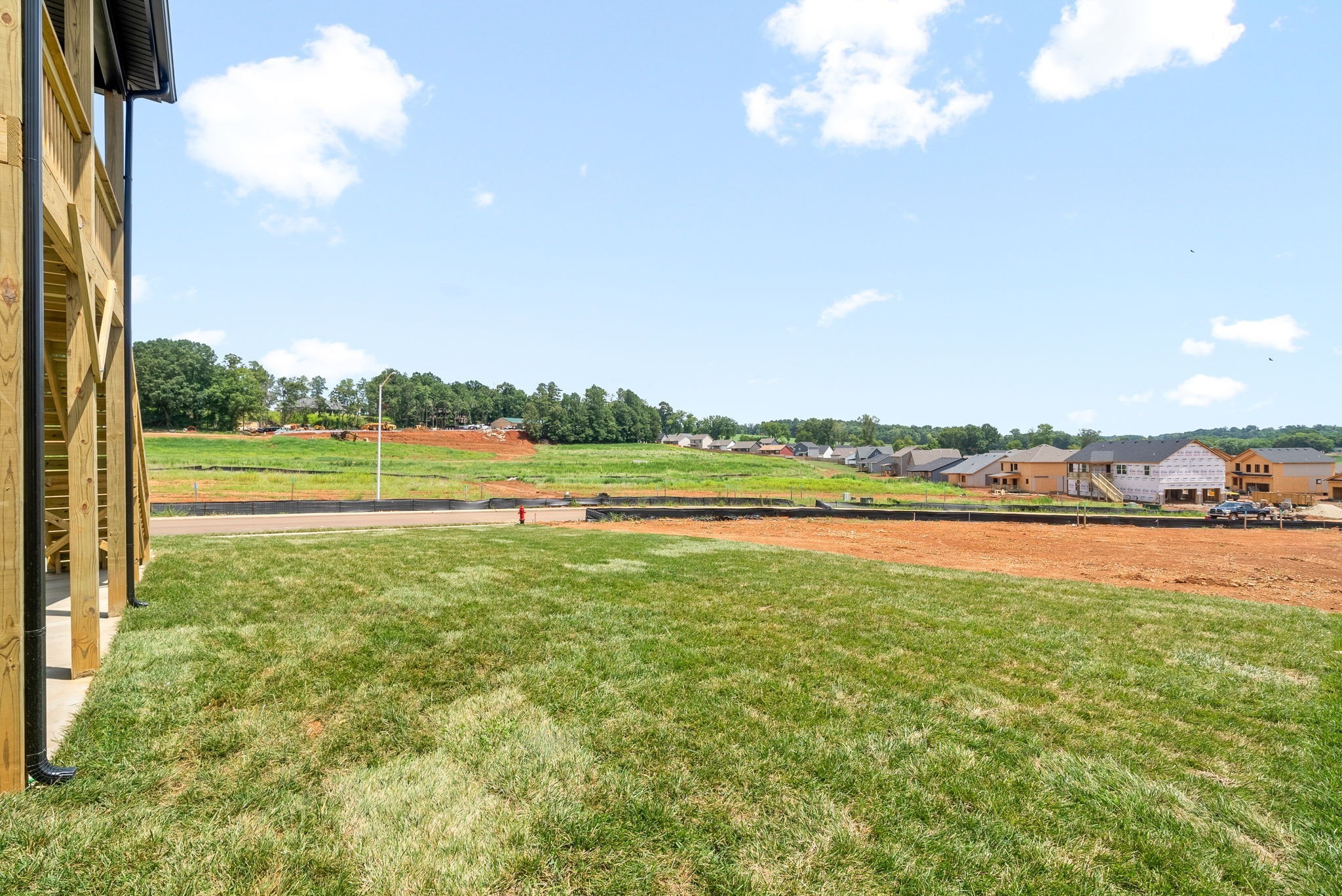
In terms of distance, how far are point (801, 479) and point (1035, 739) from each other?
63985 mm

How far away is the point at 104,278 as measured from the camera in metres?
7.18

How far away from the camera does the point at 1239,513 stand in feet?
135

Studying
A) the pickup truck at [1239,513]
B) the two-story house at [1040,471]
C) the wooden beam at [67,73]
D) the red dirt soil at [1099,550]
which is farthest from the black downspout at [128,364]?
the two-story house at [1040,471]

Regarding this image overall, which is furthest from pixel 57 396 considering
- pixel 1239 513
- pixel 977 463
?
pixel 977 463

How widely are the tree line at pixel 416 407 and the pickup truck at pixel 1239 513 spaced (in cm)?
7011

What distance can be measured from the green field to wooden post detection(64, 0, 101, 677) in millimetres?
33228

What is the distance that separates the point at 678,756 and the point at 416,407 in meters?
151

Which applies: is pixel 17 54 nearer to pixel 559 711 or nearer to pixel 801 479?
pixel 559 711

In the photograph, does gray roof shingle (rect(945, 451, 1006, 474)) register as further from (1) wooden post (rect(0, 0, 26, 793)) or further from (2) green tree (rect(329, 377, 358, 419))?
(2) green tree (rect(329, 377, 358, 419))

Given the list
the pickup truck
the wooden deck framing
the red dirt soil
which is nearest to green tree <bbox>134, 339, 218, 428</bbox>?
the red dirt soil

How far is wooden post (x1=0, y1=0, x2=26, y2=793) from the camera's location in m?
3.74

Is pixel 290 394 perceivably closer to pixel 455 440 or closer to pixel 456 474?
pixel 455 440

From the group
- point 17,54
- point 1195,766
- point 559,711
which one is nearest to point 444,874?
point 559,711

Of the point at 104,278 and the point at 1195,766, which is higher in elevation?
the point at 104,278
